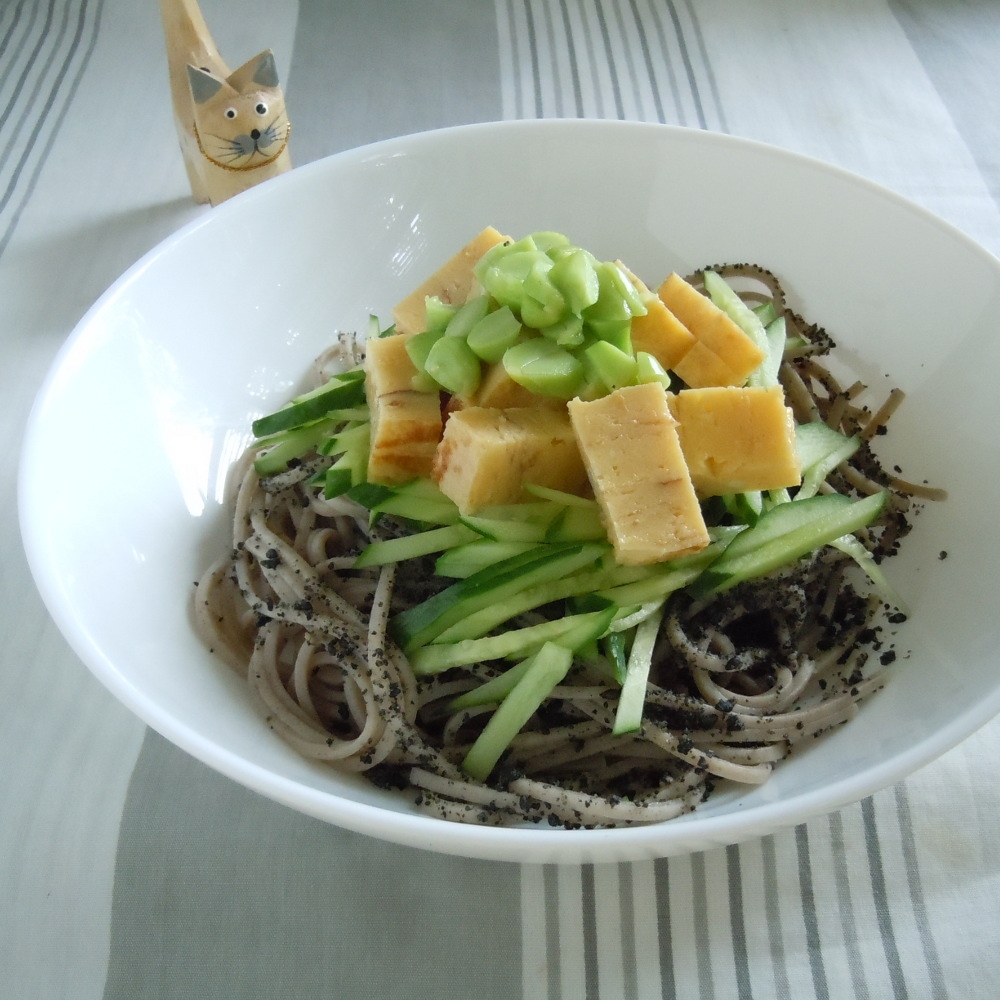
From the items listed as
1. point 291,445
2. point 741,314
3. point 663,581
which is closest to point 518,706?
point 663,581

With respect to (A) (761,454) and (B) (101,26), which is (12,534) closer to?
(A) (761,454)

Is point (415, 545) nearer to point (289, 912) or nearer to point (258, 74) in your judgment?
point (289, 912)

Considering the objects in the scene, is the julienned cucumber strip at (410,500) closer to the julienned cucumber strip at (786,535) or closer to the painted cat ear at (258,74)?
the julienned cucumber strip at (786,535)

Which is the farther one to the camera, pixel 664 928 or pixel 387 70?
pixel 387 70

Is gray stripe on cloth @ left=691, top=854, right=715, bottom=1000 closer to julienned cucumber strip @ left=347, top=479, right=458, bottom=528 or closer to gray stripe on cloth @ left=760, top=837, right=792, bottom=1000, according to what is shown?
gray stripe on cloth @ left=760, top=837, right=792, bottom=1000

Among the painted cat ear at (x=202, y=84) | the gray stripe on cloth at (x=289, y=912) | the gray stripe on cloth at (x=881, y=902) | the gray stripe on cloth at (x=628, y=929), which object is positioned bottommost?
the gray stripe on cloth at (x=289, y=912)

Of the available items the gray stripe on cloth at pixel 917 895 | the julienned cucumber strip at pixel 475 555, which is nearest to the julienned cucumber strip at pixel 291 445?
the julienned cucumber strip at pixel 475 555

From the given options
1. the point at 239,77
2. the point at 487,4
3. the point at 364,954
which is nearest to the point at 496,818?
the point at 364,954
